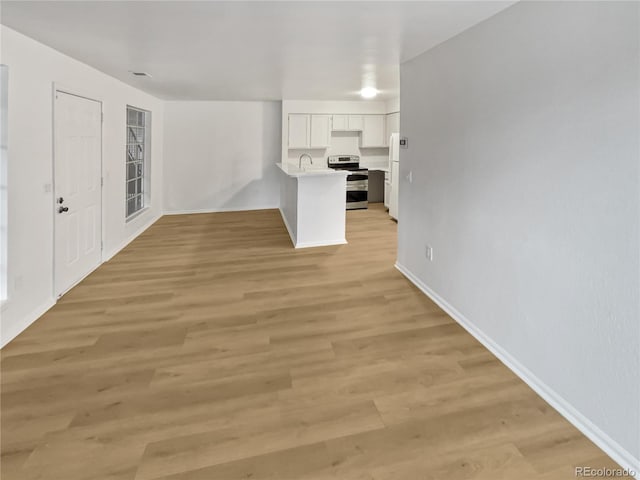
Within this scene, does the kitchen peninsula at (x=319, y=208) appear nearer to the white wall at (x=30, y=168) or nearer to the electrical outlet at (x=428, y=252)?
the electrical outlet at (x=428, y=252)

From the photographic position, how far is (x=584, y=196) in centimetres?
205

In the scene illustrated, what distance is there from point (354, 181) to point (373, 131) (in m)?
1.24

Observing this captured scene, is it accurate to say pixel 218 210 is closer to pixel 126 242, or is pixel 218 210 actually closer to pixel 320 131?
pixel 320 131

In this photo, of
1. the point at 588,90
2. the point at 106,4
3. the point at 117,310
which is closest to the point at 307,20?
the point at 106,4

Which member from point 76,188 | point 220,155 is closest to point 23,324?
point 76,188

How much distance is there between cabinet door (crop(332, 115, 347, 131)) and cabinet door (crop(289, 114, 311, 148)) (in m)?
0.60

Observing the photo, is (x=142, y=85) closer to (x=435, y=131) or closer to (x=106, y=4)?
(x=106, y=4)

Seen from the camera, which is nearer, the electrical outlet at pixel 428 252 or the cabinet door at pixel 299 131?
the electrical outlet at pixel 428 252

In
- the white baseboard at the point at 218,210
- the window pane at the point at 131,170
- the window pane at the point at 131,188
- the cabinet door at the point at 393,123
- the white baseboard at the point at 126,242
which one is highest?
the cabinet door at the point at 393,123

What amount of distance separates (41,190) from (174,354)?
1.93m

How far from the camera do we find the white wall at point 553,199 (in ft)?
6.07

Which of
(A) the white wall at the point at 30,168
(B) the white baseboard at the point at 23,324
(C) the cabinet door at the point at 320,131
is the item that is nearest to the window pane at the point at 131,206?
(A) the white wall at the point at 30,168

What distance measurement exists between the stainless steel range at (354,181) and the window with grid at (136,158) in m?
3.76

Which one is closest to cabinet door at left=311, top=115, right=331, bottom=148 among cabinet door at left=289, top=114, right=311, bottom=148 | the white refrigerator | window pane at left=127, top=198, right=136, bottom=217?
cabinet door at left=289, top=114, right=311, bottom=148
